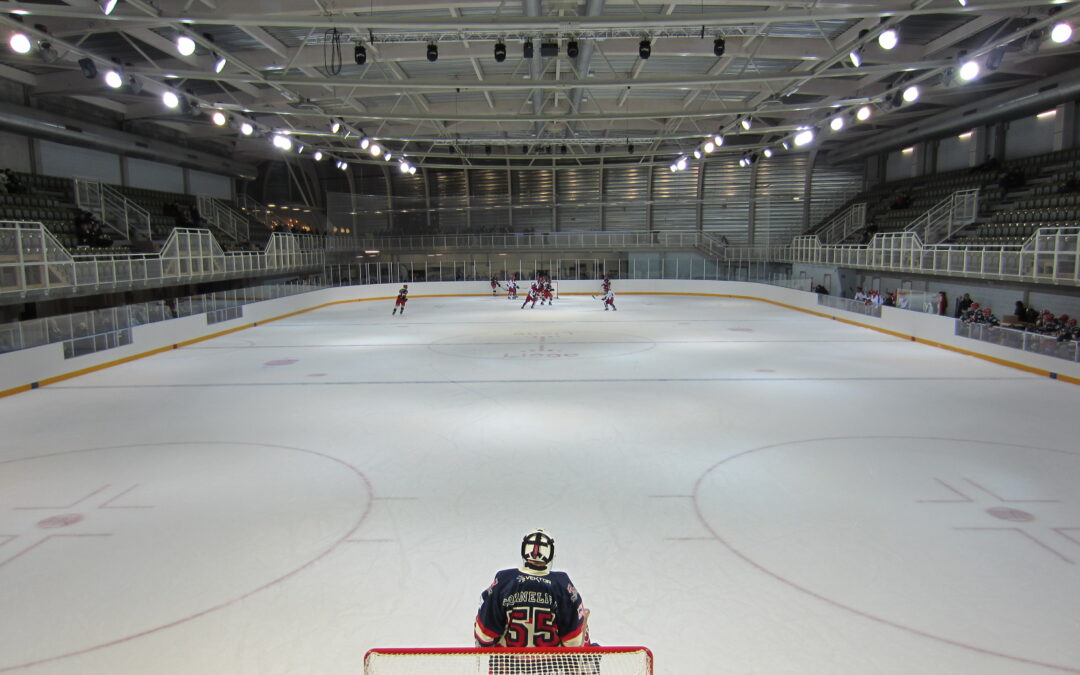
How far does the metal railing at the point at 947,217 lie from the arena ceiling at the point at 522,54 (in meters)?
3.54

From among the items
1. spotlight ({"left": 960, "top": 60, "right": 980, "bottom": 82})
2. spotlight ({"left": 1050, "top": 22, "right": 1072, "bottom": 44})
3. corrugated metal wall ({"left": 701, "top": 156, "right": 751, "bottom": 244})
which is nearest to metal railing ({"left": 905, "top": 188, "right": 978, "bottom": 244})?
spotlight ({"left": 960, "top": 60, "right": 980, "bottom": 82})

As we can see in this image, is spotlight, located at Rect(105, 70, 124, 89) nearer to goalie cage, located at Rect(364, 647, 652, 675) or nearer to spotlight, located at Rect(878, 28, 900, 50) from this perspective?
goalie cage, located at Rect(364, 647, 652, 675)

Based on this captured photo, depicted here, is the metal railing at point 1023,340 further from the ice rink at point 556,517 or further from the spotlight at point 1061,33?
the spotlight at point 1061,33

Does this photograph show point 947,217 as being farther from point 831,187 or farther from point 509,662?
point 509,662

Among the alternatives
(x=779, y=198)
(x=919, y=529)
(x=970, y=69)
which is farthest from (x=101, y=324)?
(x=779, y=198)

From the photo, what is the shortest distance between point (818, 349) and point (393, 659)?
47.2ft

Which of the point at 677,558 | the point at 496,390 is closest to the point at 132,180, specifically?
the point at 496,390

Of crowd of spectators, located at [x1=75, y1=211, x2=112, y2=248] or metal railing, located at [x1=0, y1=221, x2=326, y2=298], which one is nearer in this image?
metal railing, located at [x1=0, y1=221, x2=326, y2=298]

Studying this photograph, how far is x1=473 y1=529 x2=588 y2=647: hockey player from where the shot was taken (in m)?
2.47

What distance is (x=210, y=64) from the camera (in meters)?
15.2

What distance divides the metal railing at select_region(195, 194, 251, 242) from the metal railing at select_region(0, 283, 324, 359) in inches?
448

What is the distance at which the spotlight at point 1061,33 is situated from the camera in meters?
10.9

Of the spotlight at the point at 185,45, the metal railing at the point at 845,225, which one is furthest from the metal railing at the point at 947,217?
the spotlight at the point at 185,45

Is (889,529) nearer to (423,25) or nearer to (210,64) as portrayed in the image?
(423,25)
